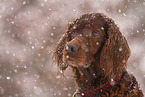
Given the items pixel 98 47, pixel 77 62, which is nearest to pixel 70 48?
pixel 77 62

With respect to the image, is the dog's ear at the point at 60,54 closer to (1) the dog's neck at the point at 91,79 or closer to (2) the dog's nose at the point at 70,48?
(1) the dog's neck at the point at 91,79

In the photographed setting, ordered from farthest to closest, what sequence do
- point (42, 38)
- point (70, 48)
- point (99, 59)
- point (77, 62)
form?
point (42, 38) < point (99, 59) < point (77, 62) < point (70, 48)

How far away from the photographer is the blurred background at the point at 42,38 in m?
7.06

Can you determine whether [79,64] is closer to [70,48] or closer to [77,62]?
[77,62]

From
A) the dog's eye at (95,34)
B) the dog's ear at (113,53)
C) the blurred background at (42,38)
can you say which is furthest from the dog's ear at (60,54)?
the blurred background at (42,38)

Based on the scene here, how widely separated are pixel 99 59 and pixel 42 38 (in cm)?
537

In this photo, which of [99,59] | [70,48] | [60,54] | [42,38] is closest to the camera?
[70,48]

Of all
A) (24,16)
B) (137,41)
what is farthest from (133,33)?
(24,16)

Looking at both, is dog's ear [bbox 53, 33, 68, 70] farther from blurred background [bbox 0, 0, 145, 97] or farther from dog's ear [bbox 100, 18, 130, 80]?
blurred background [bbox 0, 0, 145, 97]

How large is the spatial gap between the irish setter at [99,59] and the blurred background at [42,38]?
432 centimetres

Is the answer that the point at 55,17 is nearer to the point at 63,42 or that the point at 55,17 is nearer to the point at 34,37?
the point at 34,37

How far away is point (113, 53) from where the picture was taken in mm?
2670

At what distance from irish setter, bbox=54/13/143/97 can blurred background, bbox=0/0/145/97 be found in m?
4.32

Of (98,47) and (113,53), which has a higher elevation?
(98,47)
